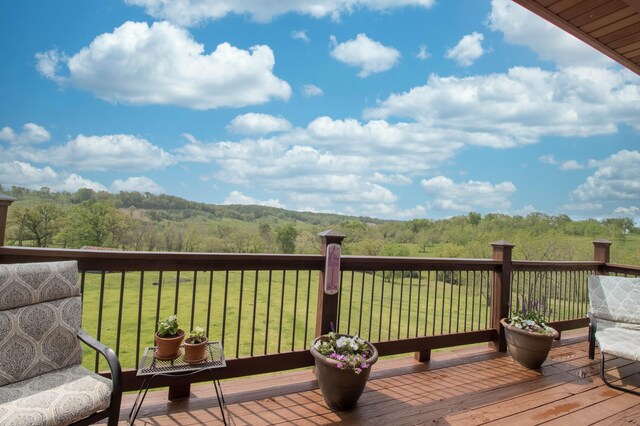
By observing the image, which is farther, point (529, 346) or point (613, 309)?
point (613, 309)

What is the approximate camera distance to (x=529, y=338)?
338 centimetres

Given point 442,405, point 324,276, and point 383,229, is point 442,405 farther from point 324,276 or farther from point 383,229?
point 383,229

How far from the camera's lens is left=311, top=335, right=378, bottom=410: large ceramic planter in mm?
2428

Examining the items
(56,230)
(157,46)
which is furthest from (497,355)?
(157,46)

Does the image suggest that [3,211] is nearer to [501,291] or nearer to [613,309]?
[501,291]

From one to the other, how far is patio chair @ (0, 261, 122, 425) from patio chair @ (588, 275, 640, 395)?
4003 mm

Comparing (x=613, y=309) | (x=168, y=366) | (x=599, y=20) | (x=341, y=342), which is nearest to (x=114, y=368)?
(x=168, y=366)

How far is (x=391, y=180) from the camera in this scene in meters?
33.4

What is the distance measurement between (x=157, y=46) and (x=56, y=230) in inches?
682

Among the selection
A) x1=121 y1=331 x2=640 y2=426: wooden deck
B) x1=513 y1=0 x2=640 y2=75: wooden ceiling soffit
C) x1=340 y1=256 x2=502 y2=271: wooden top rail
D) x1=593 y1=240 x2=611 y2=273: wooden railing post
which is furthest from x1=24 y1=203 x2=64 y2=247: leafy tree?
x1=593 y1=240 x2=611 y2=273: wooden railing post

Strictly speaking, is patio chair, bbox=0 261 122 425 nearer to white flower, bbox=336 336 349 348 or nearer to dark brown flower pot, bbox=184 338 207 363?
dark brown flower pot, bbox=184 338 207 363

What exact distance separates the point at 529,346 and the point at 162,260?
3.42 meters

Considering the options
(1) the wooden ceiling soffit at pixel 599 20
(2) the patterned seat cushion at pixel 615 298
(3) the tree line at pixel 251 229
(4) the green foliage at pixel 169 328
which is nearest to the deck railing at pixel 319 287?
(4) the green foliage at pixel 169 328

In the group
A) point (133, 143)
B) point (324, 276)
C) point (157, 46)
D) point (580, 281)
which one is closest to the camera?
point (324, 276)
